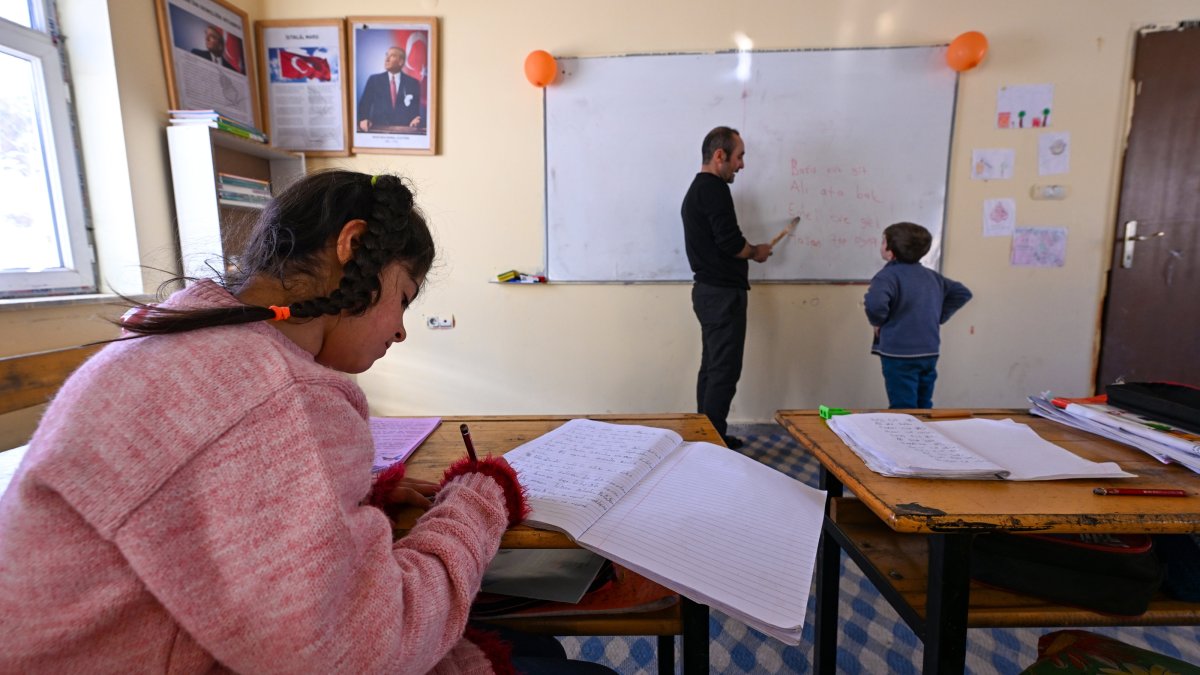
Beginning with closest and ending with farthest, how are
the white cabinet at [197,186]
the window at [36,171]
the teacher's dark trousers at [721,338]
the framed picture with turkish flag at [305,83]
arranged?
the window at [36,171] < the white cabinet at [197,186] < the teacher's dark trousers at [721,338] < the framed picture with turkish flag at [305,83]

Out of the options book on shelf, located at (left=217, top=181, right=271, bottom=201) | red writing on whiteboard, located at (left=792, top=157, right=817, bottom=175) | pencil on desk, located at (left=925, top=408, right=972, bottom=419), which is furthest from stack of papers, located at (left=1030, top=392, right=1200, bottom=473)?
book on shelf, located at (left=217, top=181, right=271, bottom=201)

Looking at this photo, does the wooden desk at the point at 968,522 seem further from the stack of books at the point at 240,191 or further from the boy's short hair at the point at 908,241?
the stack of books at the point at 240,191

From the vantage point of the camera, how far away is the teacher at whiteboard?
2217 mm

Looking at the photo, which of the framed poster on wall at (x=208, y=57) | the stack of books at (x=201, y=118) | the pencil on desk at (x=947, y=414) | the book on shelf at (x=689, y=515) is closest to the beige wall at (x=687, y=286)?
the framed poster on wall at (x=208, y=57)

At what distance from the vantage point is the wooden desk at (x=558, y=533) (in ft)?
2.02

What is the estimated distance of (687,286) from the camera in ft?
8.60

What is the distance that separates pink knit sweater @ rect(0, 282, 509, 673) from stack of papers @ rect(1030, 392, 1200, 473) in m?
0.99

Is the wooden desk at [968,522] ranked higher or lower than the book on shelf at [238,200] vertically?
lower

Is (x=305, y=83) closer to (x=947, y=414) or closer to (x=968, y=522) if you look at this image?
(x=947, y=414)

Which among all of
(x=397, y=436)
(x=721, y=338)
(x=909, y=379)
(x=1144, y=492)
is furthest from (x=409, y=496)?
(x=909, y=379)

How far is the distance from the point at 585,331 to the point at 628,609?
2.05 metres

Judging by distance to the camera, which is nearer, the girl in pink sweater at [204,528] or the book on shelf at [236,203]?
the girl in pink sweater at [204,528]

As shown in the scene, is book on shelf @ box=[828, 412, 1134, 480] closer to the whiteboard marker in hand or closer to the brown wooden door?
the whiteboard marker in hand

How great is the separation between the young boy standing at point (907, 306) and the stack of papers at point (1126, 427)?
120 centimetres
